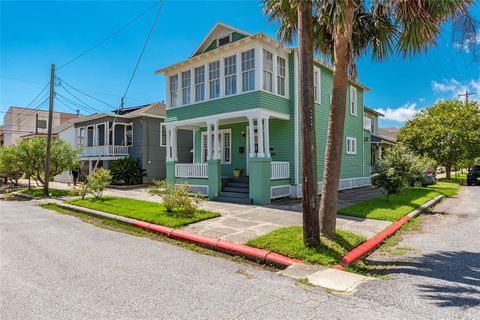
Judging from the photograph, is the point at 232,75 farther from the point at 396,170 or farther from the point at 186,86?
the point at 396,170

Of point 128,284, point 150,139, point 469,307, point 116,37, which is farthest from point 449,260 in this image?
point 150,139

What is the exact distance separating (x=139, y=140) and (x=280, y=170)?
13.8 metres

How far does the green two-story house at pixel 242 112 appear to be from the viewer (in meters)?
12.8

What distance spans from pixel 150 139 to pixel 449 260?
69.4 feet

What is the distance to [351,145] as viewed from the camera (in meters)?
19.4

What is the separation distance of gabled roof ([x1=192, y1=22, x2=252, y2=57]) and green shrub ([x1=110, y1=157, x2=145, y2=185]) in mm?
10186

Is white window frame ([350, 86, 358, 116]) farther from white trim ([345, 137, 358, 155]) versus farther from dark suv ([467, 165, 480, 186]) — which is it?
dark suv ([467, 165, 480, 186])

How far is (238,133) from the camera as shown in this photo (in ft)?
54.9

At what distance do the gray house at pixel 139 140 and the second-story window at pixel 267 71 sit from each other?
11811 mm

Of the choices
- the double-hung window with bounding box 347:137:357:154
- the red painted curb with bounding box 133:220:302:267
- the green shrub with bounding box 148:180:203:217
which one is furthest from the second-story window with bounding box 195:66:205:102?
the double-hung window with bounding box 347:137:357:154

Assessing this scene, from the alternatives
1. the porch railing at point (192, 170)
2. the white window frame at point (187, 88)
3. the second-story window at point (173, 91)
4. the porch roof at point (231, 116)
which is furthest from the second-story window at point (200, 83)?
the porch railing at point (192, 170)

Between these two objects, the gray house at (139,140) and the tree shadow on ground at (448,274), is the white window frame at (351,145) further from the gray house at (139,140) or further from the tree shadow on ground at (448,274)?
the tree shadow on ground at (448,274)

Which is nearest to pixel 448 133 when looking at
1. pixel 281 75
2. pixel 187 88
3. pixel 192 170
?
pixel 281 75

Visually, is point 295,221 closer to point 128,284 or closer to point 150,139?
point 128,284
